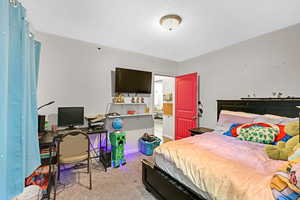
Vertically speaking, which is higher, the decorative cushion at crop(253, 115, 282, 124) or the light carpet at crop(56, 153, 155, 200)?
the decorative cushion at crop(253, 115, 282, 124)

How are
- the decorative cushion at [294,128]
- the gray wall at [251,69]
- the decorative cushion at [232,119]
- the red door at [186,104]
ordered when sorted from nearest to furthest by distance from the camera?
the decorative cushion at [294,128] → the gray wall at [251,69] → the decorative cushion at [232,119] → the red door at [186,104]

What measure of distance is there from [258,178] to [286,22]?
8.38ft

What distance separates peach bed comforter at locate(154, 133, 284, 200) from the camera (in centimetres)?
92

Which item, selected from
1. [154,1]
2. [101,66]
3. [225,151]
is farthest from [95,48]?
[225,151]

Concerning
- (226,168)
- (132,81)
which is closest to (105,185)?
(226,168)

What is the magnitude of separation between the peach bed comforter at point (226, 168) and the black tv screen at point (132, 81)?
186 centimetres

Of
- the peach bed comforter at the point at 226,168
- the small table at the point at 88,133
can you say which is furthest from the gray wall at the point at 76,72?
the peach bed comforter at the point at 226,168

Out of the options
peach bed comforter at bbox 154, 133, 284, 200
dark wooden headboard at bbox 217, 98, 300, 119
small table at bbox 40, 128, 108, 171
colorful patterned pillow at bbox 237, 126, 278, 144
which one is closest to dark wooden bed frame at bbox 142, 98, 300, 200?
dark wooden headboard at bbox 217, 98, 300, 119

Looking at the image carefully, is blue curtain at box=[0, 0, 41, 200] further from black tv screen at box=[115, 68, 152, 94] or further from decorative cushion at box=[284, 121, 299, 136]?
black tv screen at box=[115, 68, 152, 94]

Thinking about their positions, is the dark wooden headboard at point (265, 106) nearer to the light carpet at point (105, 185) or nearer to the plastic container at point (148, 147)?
the plastic container at point (148, 147)

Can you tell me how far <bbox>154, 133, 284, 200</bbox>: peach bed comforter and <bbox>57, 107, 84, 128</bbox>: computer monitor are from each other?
1733 mm

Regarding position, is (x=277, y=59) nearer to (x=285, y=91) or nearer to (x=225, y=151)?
(x=285, y=91)

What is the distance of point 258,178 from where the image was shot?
38.3 inches

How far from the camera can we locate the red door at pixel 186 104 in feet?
11.5
